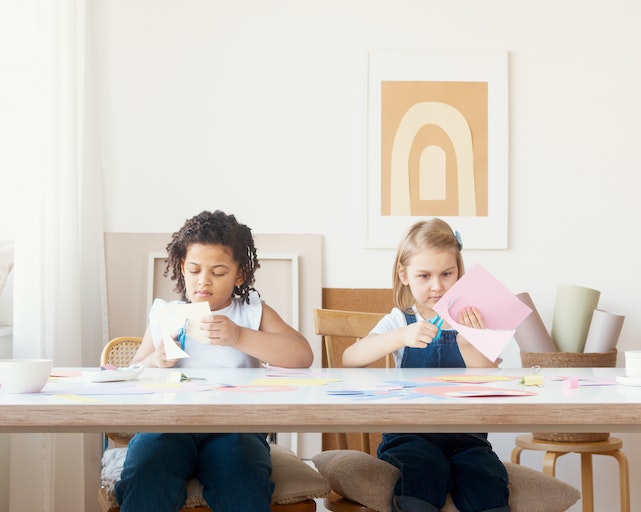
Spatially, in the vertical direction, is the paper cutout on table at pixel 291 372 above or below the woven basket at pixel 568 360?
above

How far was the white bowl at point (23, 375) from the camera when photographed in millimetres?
1243

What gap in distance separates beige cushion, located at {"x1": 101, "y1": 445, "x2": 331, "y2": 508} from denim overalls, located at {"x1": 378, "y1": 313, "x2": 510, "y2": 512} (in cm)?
15

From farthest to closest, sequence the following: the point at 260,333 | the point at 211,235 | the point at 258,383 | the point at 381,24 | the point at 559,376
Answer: the point at 381,24 → the point at 211,235 → the point at 260,333 → the point at 559,376 → the point at 258,383

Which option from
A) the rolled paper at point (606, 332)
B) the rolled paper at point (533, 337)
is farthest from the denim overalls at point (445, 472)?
the rolled paper at point (606, 332)

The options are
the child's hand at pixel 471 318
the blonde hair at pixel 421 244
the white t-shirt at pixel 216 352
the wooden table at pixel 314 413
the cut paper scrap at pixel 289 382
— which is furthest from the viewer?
the blonde hair at pixel 421 244

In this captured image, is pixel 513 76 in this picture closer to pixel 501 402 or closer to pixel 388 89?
pixel 388 89

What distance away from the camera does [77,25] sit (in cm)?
274

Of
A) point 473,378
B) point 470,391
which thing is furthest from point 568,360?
point 470,391

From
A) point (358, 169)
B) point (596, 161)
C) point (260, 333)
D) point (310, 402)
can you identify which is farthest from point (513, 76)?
point (310, 402)

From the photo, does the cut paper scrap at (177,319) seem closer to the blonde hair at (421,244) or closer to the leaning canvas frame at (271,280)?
the blonde hair at (421,244)

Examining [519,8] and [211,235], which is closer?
[211,235]

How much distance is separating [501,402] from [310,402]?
26cm

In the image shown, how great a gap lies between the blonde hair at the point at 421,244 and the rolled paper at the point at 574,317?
0.77 m

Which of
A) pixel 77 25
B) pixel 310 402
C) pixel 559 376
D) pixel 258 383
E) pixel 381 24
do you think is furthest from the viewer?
pixel 381 24
